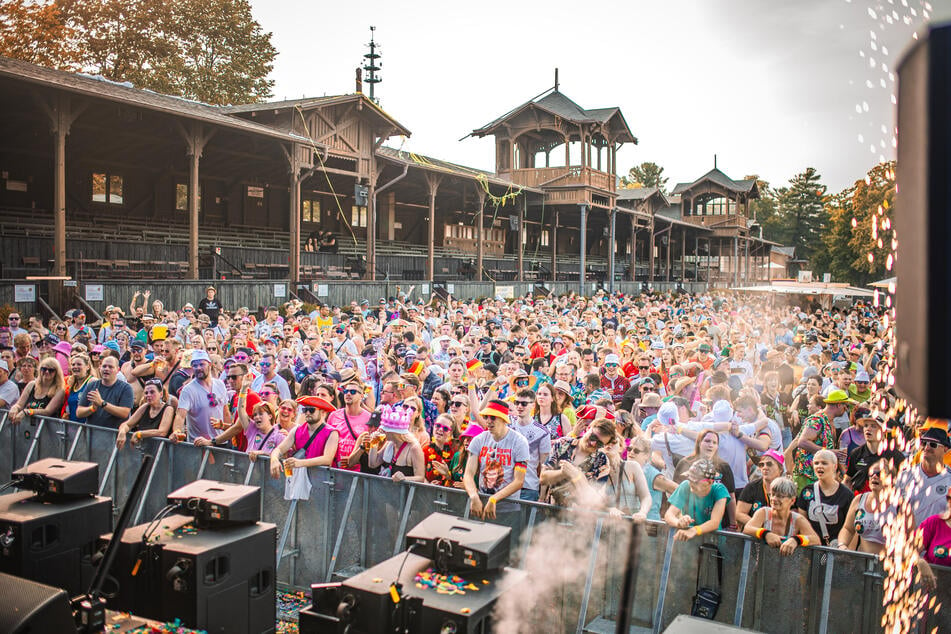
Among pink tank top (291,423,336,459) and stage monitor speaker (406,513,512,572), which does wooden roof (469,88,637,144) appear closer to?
pink tank top (291,423,336,459)

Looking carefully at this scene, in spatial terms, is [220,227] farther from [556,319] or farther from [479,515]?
[479,515]

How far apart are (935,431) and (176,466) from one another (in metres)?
7.24

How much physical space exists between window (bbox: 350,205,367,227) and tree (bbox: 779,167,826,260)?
7381cm

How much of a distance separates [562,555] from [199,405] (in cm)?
455

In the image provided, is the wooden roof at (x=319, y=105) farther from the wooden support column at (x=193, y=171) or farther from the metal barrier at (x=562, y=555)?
the metal barrier at (x=562, y=555)

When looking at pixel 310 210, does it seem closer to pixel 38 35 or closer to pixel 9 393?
pixel 38 35

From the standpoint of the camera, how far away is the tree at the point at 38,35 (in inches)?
1171

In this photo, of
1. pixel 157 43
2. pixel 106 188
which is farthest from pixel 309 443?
pixel 157 43

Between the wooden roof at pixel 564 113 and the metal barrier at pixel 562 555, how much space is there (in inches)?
1231

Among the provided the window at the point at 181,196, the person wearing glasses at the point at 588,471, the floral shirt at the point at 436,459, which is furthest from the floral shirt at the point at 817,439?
the window at the point at 181,196

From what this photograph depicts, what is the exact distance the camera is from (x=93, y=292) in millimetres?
16672

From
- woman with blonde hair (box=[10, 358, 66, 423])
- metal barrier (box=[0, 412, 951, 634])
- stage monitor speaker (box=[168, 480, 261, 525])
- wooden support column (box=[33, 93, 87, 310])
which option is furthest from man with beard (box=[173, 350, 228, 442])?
wooden support column (box=[33, 93, 87, 310])

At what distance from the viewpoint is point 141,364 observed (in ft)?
31.3

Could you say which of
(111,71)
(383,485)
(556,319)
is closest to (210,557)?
(383,485)
